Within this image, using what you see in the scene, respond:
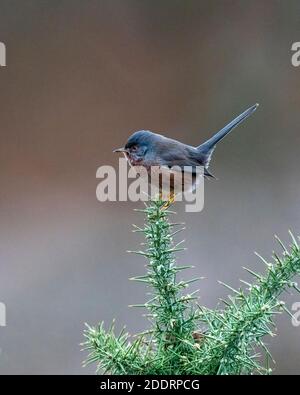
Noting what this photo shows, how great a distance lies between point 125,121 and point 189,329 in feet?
6.37

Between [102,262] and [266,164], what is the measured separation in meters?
0.79

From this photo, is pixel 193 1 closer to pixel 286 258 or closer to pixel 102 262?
pixel 102 262

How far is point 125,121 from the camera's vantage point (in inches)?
93.8

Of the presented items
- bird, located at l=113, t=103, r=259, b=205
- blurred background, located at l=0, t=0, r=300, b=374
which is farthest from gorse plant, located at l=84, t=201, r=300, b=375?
blurred background, located at l=0, t=0, r=300, b=374

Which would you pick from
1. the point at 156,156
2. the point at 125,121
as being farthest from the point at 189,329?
Result: the point at 125,121

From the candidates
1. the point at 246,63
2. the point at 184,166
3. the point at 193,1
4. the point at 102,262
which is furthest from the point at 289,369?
the point at 193,1

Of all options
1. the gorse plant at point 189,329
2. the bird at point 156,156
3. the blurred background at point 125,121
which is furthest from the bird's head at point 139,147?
the blurred background at point 125,121

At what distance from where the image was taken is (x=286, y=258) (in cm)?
47

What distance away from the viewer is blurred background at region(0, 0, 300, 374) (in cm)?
227

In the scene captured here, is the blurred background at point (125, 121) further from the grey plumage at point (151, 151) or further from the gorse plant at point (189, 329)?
the gorse plant at point (189, 329)

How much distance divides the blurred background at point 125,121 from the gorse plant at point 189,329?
168cm

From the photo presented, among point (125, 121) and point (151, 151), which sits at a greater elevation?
point (125, 121)

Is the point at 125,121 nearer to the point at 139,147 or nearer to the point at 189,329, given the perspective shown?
A: the point at 139,147

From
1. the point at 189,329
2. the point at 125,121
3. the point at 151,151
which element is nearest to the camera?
the point at 189,329
